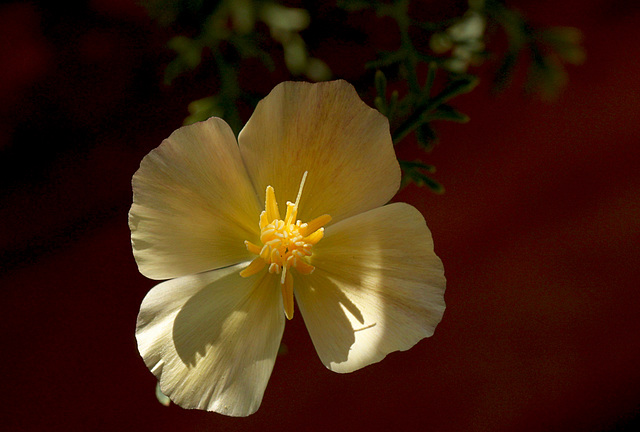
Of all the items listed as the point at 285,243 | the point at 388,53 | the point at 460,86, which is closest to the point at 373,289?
the point at 285,243

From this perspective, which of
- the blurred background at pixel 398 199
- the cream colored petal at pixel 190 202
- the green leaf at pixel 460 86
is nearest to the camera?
the cream colored petal at pixel 190 202

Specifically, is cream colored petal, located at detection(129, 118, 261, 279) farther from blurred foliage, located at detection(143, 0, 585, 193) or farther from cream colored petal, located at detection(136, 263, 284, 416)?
blurred foliage, located at detection(143, 0, 585, 193)

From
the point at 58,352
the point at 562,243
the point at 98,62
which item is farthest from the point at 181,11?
the point at 562,243

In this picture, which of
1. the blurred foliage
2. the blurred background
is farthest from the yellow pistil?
the blurred background

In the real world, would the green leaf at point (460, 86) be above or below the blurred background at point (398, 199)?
above

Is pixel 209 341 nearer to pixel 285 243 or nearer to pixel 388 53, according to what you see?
pixel 285 243

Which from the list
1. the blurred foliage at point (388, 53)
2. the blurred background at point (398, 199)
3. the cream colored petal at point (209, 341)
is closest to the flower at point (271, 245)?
the cream colored petal at point (209, 341)

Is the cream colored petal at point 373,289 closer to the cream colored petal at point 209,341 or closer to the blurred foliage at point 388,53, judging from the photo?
the cream colored petal at point 209,341
